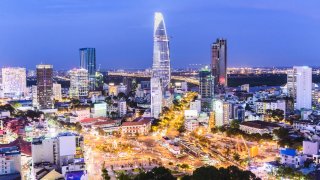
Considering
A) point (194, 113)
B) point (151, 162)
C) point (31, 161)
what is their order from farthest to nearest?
point (194, 113) → point (151, 162) → point (31, 161)

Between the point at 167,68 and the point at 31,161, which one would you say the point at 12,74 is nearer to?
the point at 167,68

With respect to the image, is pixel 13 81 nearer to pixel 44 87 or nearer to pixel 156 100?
pixel 44 87

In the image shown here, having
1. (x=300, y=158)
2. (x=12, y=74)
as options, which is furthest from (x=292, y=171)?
(x=12, y=74)

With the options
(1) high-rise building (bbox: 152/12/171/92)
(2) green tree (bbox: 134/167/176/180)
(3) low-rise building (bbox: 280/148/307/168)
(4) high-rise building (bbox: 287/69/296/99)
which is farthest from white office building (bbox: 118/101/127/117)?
(2) green tree (bbox: 134/167/176/180)

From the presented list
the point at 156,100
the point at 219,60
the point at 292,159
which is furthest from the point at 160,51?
the point at 292,159

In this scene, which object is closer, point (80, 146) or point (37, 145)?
point (37, 145)

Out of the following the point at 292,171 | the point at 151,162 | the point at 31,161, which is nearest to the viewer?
the point at 292,171

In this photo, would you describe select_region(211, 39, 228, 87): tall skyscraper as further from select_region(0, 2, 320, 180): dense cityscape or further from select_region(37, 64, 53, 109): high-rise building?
select_region(37, 64, 53, 109): high-rise building
